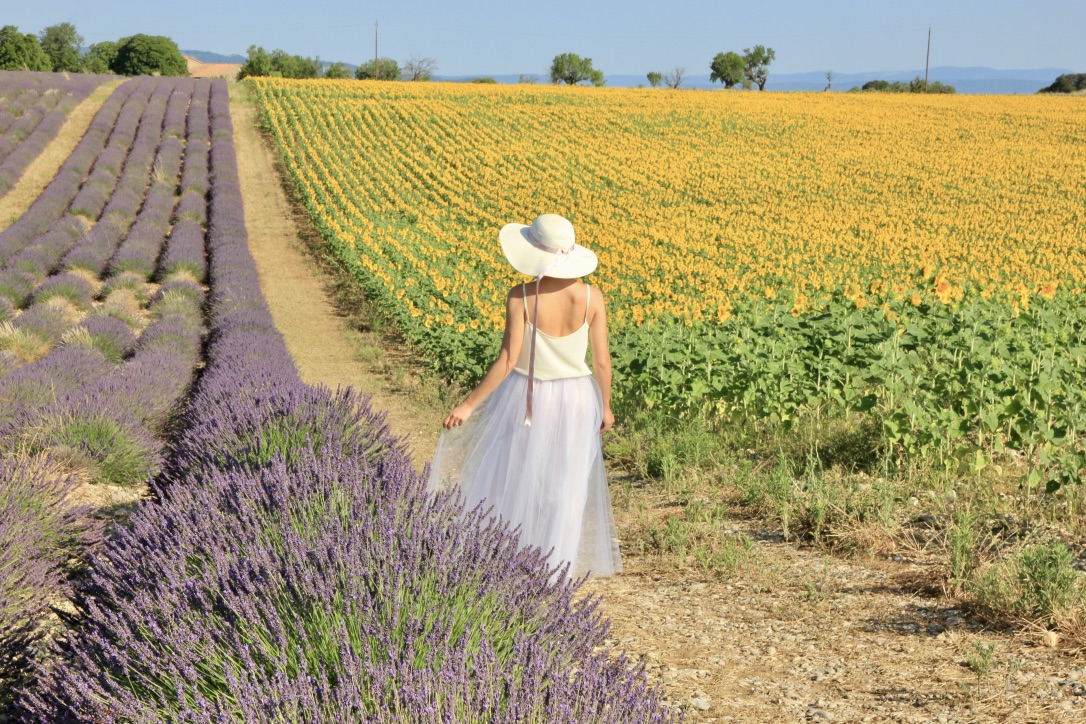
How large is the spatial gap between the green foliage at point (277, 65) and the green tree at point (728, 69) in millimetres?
34008

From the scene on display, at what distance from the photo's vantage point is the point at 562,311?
4684 mm

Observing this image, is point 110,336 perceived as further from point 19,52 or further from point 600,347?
point 19,52

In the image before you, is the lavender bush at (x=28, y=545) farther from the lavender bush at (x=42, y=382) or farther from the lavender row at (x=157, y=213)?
the lavender row at (x=157, y=213)

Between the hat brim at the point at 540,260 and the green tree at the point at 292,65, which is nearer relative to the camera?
the hat brim at the point at 540,260

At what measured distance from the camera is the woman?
183 inches

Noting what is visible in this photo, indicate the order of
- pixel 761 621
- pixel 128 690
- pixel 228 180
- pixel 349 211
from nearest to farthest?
pixel 128 690 → pixel 761 621 → pixel 349 211 → pixel 228 180

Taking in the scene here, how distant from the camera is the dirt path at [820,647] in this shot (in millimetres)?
3729

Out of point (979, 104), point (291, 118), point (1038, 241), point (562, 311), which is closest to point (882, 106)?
point (979, 104)

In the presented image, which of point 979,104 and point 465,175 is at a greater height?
point 979,104

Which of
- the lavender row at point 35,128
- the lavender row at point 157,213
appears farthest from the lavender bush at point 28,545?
the lavender row at point 35,128

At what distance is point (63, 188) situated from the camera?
24047mm

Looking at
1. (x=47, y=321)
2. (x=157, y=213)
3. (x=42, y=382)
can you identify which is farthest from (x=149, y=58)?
(x=42, y=382)

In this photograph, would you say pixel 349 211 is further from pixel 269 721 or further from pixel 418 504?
pixel 269 721

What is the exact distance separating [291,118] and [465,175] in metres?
12.2
